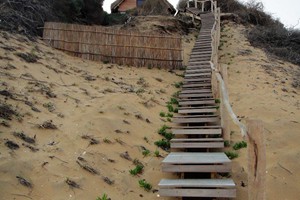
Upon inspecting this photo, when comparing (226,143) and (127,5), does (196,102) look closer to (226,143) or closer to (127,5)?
(226,143)

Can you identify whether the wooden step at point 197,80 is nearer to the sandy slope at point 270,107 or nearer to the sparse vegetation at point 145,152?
the sandy slope at point 270,107

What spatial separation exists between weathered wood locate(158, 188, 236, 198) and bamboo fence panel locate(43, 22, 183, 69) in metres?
7.42

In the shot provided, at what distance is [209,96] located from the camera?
838 cm

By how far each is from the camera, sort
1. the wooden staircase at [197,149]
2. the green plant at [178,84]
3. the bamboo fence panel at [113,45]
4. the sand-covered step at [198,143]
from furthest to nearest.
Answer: the bamboo fence panel at [113,45]
the green plant at [178,84]
the sand-covered step at [198,143]
the wooden staircase at [197,149]

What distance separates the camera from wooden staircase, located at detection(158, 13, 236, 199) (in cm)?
409

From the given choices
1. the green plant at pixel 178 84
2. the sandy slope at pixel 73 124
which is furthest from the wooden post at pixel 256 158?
the green plant at pixel 178 84

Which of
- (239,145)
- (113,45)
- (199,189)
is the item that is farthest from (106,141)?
(113,45)

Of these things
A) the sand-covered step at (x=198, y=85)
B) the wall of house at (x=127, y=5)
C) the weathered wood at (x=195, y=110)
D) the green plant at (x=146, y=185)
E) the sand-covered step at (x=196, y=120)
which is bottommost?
the green plant at (x=146, y=185)

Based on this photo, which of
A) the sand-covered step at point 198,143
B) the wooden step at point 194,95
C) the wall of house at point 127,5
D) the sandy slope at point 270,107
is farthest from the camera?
the wall of house at point 127,5

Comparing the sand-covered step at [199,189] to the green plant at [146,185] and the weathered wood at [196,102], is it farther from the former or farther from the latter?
the weathered wood at [196,102]

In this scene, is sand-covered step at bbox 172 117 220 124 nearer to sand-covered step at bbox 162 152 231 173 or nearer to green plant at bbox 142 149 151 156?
green plant at bbox 142 149 151 156

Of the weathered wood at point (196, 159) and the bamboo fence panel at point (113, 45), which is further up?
the bamboo fence panel at point (113, 45)

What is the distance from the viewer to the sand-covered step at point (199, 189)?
397cm

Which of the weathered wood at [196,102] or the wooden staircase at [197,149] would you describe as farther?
the weathered wood at [196,102]
